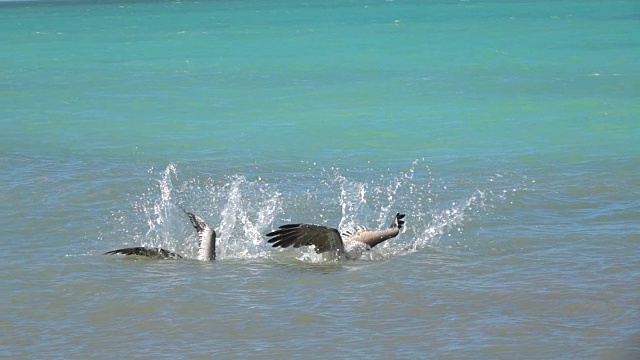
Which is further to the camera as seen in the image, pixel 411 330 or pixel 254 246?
pixel 254 246

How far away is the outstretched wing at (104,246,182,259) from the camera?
11.0 meters

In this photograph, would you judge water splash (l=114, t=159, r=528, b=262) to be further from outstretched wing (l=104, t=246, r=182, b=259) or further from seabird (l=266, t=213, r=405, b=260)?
outstretched wing (l=104, t=246, r=182, b=259)

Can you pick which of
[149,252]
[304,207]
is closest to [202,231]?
[149,252]

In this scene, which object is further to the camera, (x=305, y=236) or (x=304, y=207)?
(x=304, y=207)

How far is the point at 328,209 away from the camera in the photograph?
13.3 m

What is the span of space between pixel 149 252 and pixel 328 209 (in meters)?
2.70

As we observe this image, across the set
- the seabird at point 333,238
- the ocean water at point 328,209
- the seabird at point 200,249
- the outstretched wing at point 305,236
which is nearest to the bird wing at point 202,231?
the seabird at point 200,249

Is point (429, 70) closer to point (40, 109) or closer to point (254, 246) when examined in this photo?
point (40, 109)

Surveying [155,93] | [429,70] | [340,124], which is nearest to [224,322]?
[340,124]

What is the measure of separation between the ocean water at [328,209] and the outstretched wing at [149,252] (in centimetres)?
12

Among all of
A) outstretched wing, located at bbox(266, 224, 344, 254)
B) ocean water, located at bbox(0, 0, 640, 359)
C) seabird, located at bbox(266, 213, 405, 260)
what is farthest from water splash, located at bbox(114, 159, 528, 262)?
outstretched wing, located at bbox(266, 224, 344, 254)

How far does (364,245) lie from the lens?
1118cm

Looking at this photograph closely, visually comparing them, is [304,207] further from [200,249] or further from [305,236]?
[305,236]

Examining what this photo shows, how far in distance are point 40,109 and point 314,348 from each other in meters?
16.5
